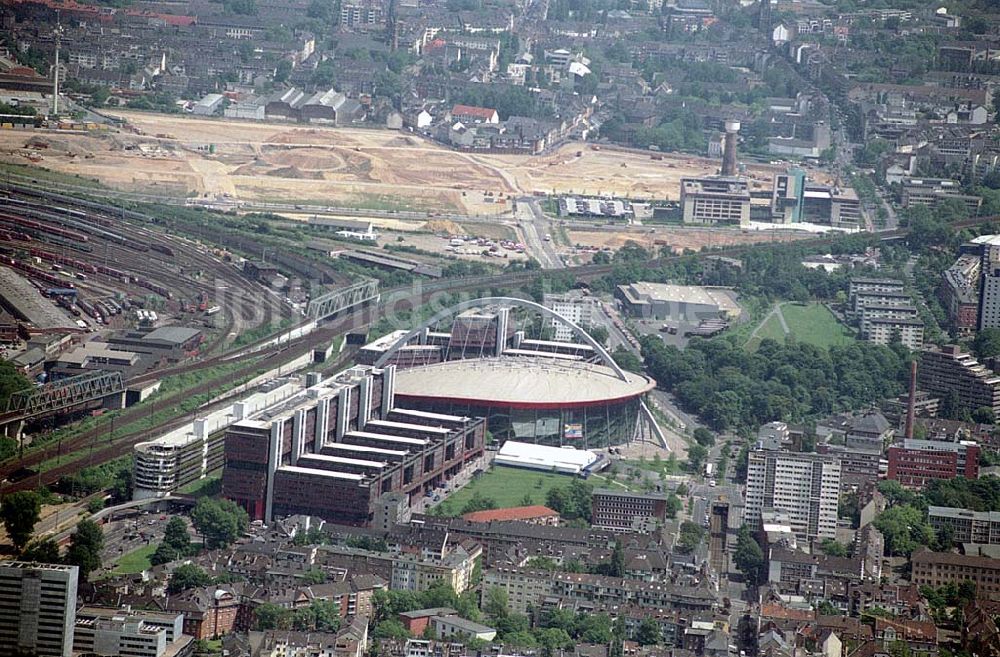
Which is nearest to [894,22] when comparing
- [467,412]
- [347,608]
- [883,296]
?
[883,296]

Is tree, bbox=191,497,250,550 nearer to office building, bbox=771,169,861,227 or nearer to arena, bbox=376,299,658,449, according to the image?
arena, bbox=376,299,658,449

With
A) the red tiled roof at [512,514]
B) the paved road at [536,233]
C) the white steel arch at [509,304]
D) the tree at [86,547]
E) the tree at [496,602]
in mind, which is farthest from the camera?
the paved road at [536,233]

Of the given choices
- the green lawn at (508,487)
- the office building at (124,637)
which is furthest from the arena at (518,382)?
the office building at (124,637)

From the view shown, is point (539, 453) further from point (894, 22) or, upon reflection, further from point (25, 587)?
point (894, 22)

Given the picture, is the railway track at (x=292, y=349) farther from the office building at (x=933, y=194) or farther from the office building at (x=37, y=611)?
the office building at (x=37, y=611)

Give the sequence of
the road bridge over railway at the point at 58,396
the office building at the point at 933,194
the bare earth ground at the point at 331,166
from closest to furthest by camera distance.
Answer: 1. the road bridge over railway at the point at 58,396
2. the bare earth ground at the point at 331,166
3. the office building at the point at 933,194

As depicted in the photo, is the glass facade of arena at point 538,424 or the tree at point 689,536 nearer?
the tree at point 689,536

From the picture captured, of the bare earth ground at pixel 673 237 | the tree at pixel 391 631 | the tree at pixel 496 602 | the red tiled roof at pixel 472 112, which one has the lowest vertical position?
the bare earth ground at pixel 673 237

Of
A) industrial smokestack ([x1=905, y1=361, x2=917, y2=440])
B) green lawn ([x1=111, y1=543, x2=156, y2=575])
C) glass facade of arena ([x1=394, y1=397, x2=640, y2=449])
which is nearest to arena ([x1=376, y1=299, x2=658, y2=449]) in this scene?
glass facade of arena ([x1=394, y1=397, x2=640, y2=449])

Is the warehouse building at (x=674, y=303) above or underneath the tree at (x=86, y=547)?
underneath
